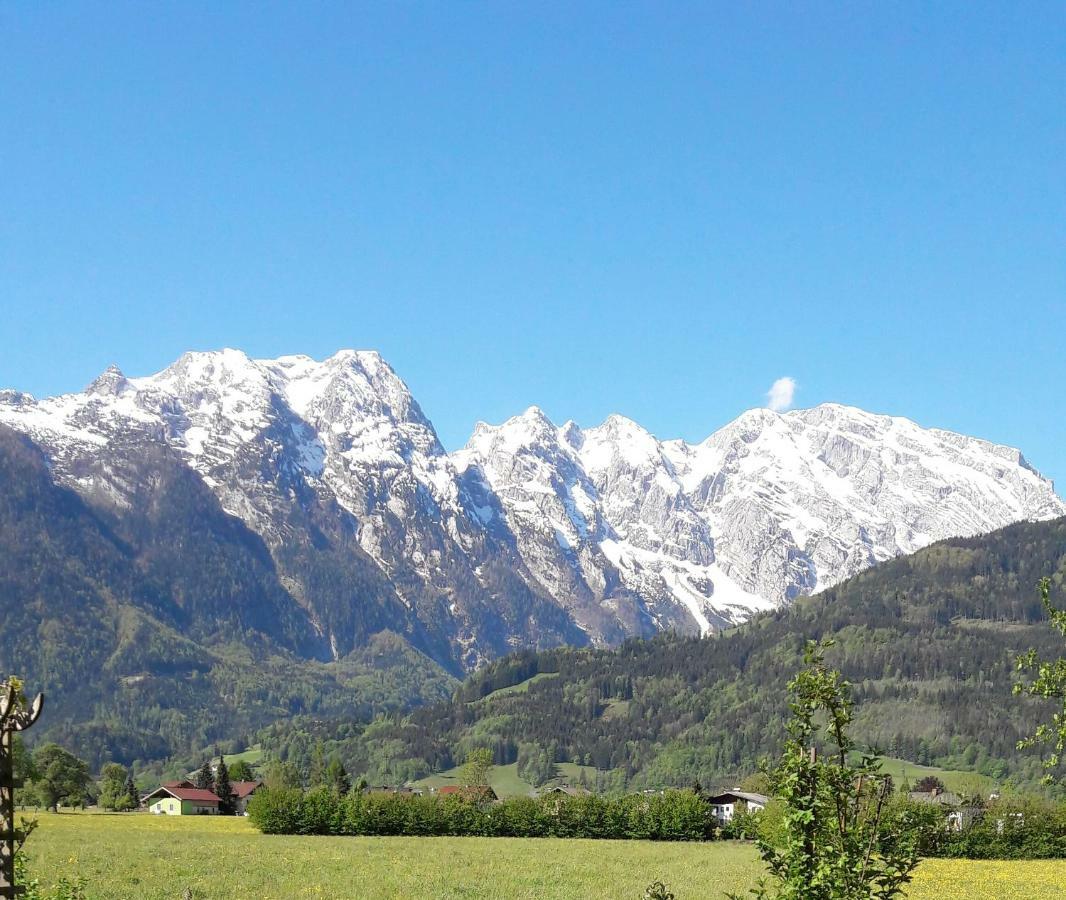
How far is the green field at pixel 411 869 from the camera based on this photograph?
67.1 m

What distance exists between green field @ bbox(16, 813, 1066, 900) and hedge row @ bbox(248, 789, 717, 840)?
1023cm

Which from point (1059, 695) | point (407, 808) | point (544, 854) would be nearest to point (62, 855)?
point (544, 854)

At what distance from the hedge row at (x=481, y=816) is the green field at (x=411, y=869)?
1023 cm

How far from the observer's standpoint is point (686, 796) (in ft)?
502

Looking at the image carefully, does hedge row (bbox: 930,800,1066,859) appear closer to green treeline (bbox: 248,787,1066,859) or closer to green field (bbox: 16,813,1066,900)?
green treeline (bbox: 248,787,1066,859)

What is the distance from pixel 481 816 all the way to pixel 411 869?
64.4m

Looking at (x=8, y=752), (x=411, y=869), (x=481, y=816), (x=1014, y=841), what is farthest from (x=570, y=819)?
(x=8, y=752)

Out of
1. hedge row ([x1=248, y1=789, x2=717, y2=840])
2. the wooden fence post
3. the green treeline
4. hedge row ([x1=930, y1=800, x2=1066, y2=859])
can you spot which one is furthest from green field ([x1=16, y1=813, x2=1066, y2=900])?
the wooden fence post

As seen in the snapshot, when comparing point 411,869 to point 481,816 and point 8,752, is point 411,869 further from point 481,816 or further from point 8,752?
point 8,752

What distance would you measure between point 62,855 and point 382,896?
113ft

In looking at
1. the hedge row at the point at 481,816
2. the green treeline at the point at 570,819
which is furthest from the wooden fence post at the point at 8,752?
the hedge row at the point at 481,816

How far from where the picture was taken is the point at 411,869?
276 feet

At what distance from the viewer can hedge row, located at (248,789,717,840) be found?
138 meters

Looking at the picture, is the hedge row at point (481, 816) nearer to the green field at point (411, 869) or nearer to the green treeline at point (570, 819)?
the green treeline at point (570, 819)
